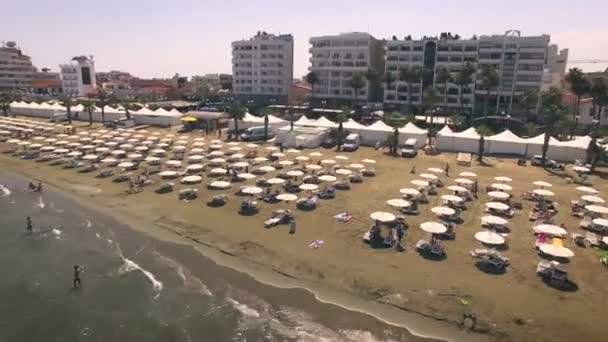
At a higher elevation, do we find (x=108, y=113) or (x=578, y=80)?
(x=578, y=80)

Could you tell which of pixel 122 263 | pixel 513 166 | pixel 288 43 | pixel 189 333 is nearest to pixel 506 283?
pixel 189 333

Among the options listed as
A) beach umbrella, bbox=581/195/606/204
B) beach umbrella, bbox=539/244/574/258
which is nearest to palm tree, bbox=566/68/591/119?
beach umbrella, bbox=581/195/606/204

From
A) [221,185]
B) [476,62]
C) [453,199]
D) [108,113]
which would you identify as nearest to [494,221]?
[453,199]

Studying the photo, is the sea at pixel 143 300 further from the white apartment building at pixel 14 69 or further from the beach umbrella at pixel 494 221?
the white apartment building at pixel 14 69

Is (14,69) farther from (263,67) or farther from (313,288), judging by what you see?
(313,288)

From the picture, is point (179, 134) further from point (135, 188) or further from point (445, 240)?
point (445, 240)

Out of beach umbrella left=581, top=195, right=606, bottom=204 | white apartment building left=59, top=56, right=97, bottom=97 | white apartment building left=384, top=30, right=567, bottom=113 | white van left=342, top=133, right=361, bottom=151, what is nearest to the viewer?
beach umbrella left=581, top=195, right=606, bottom=204

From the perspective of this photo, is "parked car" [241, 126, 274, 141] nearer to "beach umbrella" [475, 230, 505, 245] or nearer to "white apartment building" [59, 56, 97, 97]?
"beach umbrella" [475, 230, 505, 245]
